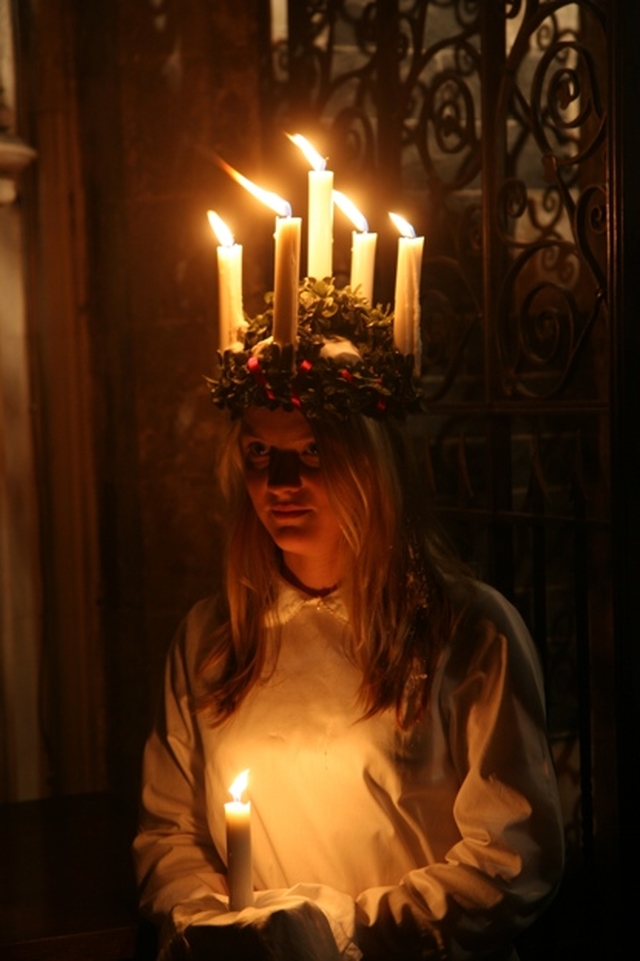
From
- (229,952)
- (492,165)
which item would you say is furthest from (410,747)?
(492,165)

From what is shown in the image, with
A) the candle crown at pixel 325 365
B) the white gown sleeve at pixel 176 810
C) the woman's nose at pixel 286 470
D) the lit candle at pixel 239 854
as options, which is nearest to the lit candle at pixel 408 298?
the candle crown at pixel 325 365

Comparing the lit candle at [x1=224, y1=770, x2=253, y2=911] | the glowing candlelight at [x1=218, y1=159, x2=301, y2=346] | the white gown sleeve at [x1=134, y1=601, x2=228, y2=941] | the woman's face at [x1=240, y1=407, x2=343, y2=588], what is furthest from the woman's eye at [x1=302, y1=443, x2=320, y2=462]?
the lit candle at [x1=224, y1=770, x2=253, y2=911]

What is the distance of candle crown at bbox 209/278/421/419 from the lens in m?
2.36

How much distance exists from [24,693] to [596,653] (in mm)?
1547

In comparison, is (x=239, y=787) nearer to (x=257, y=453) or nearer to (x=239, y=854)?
(x=239, y=854)

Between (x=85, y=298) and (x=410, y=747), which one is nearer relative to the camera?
(x=410, y=747)

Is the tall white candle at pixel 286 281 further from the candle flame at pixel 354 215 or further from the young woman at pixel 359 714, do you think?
the candle flame at pixel 354 215

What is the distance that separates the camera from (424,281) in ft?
11.7

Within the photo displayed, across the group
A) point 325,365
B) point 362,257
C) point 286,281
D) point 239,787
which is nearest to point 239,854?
point 239,787

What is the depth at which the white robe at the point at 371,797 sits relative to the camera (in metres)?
2.27

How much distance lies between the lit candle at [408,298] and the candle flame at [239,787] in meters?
0.74

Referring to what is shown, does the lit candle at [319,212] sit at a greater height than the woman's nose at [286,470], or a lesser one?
greater

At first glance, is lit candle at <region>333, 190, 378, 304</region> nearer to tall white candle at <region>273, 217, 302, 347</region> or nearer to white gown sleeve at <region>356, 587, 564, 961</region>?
tall white candle at <region>273, 217, 302, 347</region>

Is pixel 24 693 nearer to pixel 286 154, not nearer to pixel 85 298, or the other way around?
pixel 85 298
